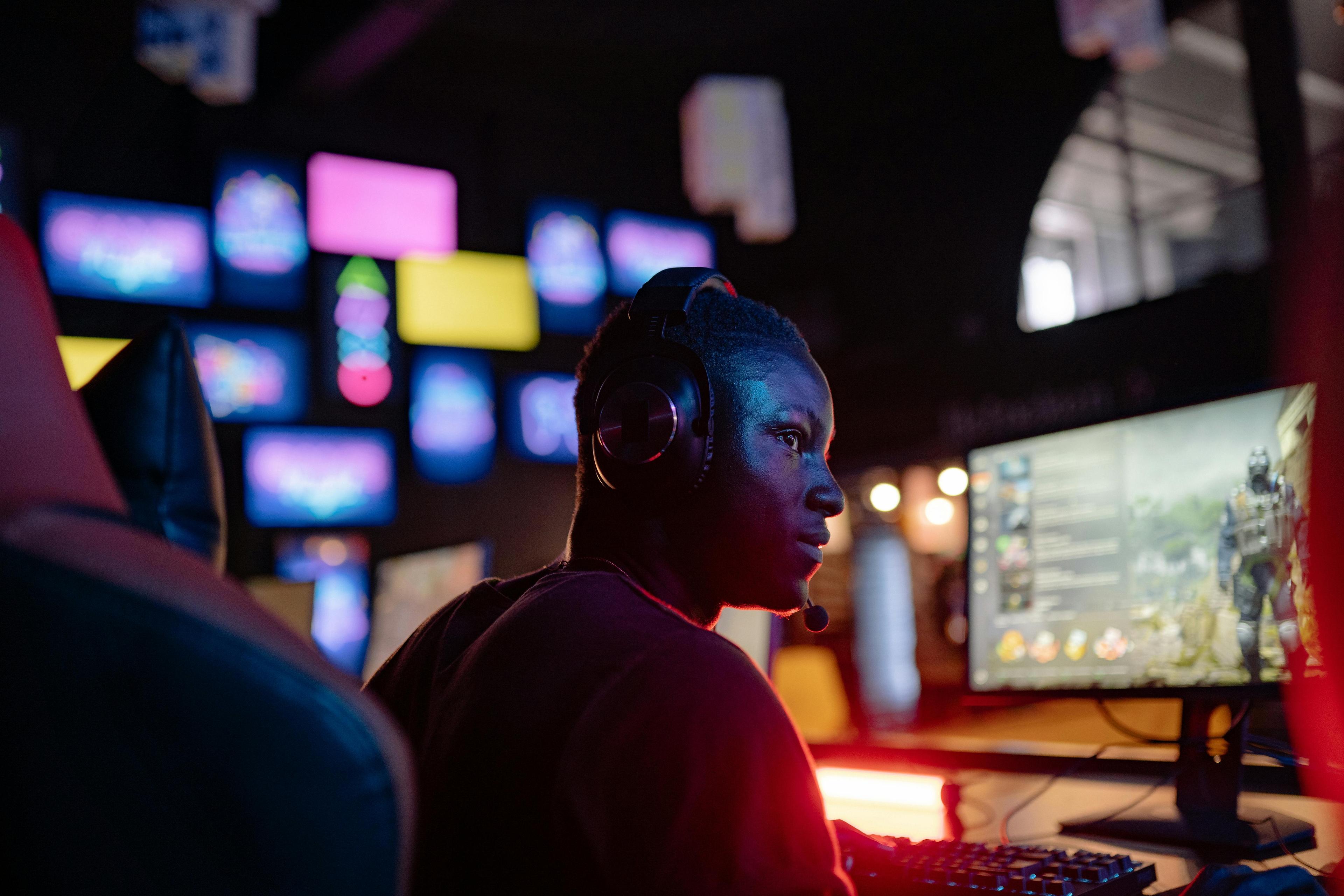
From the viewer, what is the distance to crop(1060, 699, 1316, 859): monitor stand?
960 mm

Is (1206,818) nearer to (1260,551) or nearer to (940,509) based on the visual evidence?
(1260,551)

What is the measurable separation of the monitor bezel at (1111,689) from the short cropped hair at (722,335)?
59 cm

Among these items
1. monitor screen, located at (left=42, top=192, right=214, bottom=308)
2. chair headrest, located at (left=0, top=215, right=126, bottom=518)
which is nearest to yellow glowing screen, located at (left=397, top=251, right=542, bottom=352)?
monitor screen, located at (left=42, top=192, right=214, bottom=308)

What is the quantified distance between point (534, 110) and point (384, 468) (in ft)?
9.36

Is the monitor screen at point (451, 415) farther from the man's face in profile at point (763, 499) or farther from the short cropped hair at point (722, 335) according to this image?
the man's face in profile at point (763, 499)

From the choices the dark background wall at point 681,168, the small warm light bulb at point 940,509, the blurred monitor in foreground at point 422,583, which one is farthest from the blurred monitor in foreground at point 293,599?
the small warm light bulb at point 940,509

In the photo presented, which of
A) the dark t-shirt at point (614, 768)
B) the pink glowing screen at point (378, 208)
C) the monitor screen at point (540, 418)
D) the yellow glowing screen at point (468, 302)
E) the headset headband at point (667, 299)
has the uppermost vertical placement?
the pink glowing screen at point (378, 208)

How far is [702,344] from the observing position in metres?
0.79

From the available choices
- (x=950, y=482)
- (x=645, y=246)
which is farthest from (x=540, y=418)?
(x=950, y=482)

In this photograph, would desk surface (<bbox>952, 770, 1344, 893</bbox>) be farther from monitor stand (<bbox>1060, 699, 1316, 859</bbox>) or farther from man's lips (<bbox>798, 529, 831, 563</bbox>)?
man's lips (<bbox>798, 529, 831, 563</bbox>)

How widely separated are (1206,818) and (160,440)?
112 cm

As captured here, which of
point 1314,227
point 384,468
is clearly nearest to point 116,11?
point 384,468

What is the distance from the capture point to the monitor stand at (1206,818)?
0.96 meters

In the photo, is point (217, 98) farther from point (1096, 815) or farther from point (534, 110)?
point (1096, 815)
